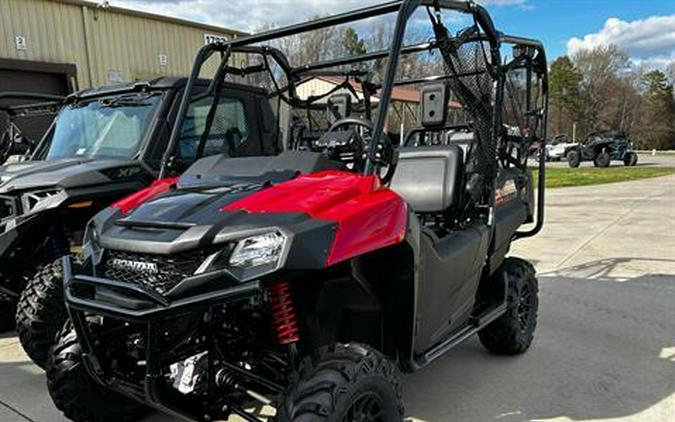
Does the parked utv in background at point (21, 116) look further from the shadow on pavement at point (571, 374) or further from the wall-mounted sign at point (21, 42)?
the wall-mounted sign at point (21, 42)

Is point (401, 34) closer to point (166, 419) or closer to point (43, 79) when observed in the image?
point (166, 419)

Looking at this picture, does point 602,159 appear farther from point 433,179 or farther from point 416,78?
point 433,179

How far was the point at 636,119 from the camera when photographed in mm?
65625

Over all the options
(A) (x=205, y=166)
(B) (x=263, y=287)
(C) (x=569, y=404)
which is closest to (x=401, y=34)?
(A) (x=205, y=166)

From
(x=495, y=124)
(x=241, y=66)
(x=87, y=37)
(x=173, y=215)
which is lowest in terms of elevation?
(x=173, y=215)

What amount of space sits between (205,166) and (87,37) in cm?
998

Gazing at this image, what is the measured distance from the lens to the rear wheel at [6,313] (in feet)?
15.0

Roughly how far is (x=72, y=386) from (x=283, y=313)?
3.71 ft

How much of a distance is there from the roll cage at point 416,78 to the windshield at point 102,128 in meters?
0.96

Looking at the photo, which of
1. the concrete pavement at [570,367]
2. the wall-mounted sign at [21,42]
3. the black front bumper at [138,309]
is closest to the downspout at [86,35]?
the wall-mounted sign at [21,42]

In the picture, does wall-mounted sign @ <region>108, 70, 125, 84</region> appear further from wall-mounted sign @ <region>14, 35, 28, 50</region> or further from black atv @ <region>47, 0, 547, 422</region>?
black atv @ <region>47, 0, 547, 422</region>

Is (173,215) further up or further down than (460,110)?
further down

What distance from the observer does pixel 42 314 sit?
3299 millimetres

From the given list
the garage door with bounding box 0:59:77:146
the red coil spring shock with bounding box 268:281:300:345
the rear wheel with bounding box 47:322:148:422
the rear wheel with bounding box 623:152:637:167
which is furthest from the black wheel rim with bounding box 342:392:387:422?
the rear wheel with bounding box 623:152:637:167
